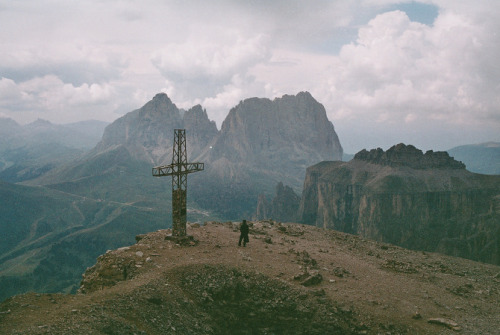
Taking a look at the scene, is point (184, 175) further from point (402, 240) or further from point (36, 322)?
point (402, 240)

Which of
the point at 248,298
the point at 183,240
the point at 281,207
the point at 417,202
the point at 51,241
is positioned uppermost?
the point at 183,240

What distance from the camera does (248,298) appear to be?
19.2 metres

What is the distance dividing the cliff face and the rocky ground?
6982 centimetres

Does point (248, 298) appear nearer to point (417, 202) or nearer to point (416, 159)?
point (417, 202)

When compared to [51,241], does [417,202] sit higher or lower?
higher

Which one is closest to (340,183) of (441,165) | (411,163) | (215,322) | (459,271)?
(411,163)

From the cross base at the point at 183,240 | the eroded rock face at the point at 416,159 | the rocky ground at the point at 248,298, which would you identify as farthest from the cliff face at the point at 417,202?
the cross base at the point at 183,240

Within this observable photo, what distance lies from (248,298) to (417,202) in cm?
10352

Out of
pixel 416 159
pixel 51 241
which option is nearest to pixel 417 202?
pixel 416 159

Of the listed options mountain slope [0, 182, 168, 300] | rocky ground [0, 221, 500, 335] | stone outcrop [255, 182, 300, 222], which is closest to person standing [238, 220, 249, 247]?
rocky ground [0, 221, 500, 335]

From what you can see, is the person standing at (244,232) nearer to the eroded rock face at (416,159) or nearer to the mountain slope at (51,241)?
the eroded rock face at (416,159)

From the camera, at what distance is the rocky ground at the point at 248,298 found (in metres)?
14.9

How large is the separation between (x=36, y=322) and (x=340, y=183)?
132 m

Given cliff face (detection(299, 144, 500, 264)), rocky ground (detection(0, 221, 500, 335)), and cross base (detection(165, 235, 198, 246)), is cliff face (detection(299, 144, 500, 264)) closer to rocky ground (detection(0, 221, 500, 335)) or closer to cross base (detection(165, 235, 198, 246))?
rocky ground (detection(0, 221, 500, 335))
